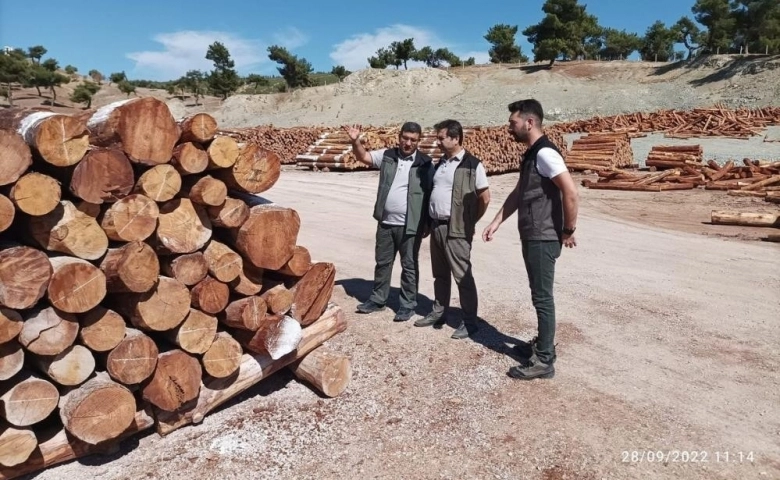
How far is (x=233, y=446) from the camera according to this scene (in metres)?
3.46

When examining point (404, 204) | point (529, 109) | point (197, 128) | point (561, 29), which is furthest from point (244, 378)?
point (561, 29)

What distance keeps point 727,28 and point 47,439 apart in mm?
58519

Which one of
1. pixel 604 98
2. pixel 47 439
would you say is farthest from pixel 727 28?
pixel 47 439

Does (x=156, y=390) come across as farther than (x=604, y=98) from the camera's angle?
No

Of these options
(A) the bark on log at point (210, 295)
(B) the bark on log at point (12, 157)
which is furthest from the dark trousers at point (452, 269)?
(B) the bark on log at point (12, 157)

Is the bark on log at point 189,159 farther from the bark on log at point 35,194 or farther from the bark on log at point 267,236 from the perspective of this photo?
the bark on log at point 35,194

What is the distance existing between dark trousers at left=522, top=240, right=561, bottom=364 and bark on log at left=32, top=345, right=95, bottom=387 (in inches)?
121

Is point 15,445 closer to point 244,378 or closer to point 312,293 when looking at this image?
point 244,378

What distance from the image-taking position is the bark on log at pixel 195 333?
3416mm

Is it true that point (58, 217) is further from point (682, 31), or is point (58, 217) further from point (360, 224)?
point (682, 31)

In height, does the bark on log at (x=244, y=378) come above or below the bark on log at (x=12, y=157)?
below

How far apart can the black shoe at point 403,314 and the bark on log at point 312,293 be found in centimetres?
128

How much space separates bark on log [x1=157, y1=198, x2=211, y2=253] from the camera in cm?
329

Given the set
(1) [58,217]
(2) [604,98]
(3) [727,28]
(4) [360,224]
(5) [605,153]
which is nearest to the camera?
(1) [58,217]
